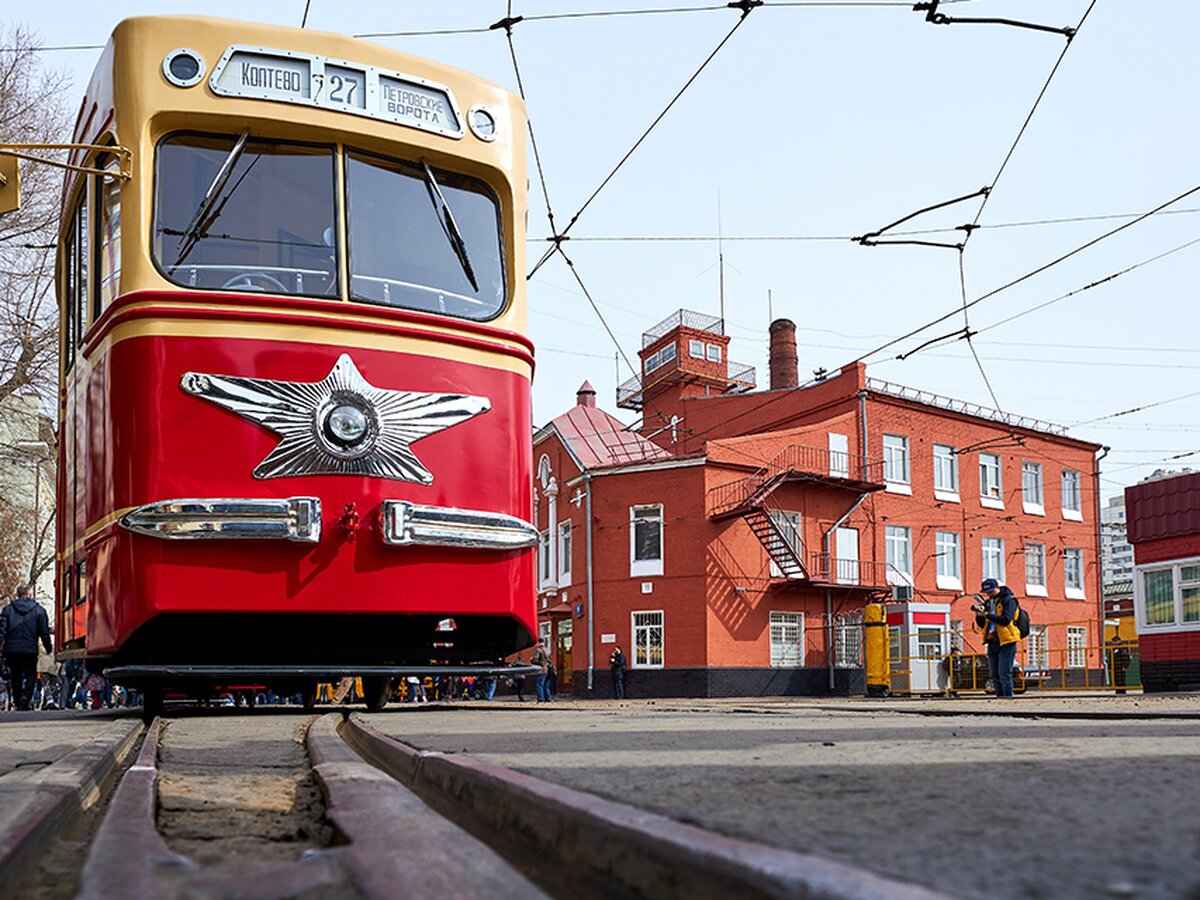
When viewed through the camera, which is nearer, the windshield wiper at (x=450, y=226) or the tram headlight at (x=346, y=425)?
the tram headlight at (x=346, y=425)

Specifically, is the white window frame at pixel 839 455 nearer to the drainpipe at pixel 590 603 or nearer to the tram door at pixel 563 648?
the drainpipe at pixel 590 603

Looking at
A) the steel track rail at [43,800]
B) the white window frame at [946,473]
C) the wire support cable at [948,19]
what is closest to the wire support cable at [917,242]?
the wire support cable at [948,19]

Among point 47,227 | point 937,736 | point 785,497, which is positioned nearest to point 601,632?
point 785,497

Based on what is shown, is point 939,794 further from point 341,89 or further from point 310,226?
point 341,89

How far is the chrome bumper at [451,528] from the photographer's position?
7074 millimetres

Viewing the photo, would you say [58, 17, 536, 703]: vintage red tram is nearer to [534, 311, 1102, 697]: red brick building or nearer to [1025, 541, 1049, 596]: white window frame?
[534, 311, 1102, 697]: red brick building

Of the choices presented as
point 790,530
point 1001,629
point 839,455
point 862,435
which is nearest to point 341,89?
point 1001,629

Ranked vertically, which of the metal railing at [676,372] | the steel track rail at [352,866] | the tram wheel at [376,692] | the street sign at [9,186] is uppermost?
the metal railing at [676,372]

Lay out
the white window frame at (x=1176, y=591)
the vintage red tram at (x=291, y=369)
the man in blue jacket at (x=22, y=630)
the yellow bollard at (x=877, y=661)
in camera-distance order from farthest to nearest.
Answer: the white window frame at (x=1176, y=591), the yellow bollard at (x=877, y=661), the man in blue jacket at (x=22, y=630), the vintage red tram at (x=291, y=369)

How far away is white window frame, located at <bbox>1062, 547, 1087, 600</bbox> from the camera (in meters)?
42.3

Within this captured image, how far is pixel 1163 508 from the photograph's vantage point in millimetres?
25047

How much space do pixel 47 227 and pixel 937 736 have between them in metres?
20.9

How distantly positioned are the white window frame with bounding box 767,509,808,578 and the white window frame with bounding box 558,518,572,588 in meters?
6.60

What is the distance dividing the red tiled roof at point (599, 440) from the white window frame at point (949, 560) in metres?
9.28
